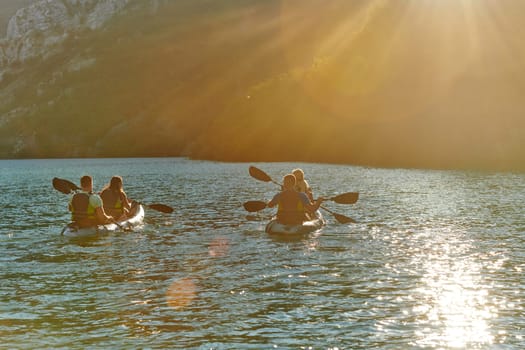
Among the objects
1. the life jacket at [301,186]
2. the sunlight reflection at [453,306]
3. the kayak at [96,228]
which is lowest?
the sunlight reflection at [453,306]

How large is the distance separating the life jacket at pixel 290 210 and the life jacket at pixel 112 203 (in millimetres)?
8418

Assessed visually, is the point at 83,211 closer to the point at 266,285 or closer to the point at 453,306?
the point at 266,285

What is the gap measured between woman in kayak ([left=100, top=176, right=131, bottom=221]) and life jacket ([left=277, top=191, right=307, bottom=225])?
8.10 m

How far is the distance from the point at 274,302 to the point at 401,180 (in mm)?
48497

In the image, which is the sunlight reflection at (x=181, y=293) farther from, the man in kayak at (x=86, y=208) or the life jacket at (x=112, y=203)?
the life jacket at (x=112, y=203)

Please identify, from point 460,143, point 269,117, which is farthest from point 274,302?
point 269,117

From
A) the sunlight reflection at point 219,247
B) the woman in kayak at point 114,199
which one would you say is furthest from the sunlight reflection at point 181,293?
the woman in kayak at point 114,199

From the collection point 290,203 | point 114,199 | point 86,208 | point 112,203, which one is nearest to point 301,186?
point 290,203

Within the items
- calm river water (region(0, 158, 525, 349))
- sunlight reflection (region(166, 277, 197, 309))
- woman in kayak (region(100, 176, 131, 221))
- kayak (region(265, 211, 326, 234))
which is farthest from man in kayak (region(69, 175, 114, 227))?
sunlight reflection (region(166, 277, 197, 309))

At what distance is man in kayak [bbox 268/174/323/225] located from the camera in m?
27.2

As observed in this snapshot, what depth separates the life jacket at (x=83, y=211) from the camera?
2711 centimetres

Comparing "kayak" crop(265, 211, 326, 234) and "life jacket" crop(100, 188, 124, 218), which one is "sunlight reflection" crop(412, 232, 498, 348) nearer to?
"kayak" crop(265, 211, 326, 234)

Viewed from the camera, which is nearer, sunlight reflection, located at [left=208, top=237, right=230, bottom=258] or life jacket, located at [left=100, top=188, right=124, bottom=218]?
sunlight reflection, located at [left=208, top=237, right=230, bottom=258]

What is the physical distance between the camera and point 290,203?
27.6 metres
